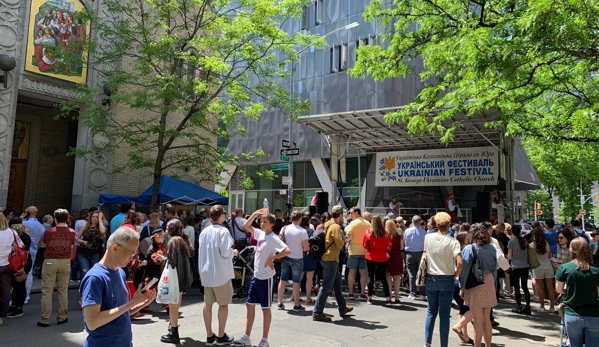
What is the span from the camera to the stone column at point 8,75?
13430 millimetres

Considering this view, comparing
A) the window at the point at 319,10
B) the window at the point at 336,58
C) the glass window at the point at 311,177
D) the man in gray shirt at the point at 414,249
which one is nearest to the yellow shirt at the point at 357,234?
the man in gray shirt at the point at 414,249

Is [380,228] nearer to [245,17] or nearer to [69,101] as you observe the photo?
[245,17]

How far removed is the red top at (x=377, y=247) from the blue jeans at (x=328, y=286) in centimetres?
154

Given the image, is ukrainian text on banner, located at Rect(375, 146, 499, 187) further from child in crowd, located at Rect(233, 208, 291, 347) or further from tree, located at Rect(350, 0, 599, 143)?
child in crowd, located at Rect(233, 208, 291, 347)

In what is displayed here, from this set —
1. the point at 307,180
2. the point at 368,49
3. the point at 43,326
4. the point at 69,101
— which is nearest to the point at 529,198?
the point at 307,180

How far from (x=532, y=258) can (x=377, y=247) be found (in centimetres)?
317

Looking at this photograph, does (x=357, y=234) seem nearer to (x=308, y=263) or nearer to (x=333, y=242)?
(x=308, y=263)

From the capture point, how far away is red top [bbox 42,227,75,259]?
22.6 feet

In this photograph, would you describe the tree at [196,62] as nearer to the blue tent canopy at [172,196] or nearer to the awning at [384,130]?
the blue tent canopy at [172,196]

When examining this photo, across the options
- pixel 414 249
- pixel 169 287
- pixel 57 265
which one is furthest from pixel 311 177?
pixel 169 287

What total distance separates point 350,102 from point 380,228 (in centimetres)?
2205

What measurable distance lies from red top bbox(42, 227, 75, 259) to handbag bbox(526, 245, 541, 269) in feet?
28.8

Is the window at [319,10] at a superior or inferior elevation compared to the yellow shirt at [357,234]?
superior

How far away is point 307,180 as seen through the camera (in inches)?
1325
